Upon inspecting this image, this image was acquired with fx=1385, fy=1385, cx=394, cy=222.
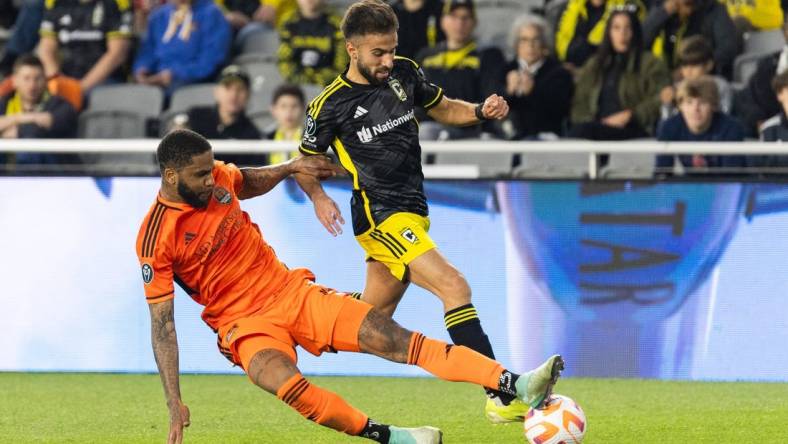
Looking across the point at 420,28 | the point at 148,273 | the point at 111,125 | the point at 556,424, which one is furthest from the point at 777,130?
the point at 148,273

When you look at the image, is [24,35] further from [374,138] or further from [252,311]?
[252,311]

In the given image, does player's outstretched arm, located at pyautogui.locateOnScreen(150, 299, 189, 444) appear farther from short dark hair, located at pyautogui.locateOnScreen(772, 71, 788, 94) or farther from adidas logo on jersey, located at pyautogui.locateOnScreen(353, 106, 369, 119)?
short dark hair, located at pyautogui.locateOnScreen(772, 71, 788, 94)

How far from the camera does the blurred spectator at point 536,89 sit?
1164 cm

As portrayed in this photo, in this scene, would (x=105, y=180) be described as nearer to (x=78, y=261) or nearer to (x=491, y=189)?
(x=78, y=261)

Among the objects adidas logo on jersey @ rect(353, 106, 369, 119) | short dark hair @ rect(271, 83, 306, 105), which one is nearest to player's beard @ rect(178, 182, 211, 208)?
adidas logo on jersey @ rect(353, 106, 369, 119)

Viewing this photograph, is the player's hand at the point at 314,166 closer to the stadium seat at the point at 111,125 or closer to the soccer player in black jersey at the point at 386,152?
the soccer player in black jersey at the point at 386,152

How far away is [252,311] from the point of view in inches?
261

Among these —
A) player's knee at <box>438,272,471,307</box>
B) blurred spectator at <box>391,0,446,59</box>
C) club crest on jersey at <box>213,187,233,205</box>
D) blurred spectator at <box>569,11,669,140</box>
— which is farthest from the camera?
blurred spectator at <box>391,0,446,59</box>

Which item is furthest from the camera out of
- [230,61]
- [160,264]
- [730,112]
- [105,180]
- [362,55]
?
[230,61]

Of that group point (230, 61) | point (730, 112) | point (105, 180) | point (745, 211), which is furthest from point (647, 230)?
point (230, 61)

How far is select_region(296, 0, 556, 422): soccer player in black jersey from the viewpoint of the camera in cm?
697

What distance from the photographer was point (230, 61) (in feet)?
44.6

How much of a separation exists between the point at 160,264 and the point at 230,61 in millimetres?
7448

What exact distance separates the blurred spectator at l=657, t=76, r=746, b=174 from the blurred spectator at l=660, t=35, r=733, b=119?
664 mm
